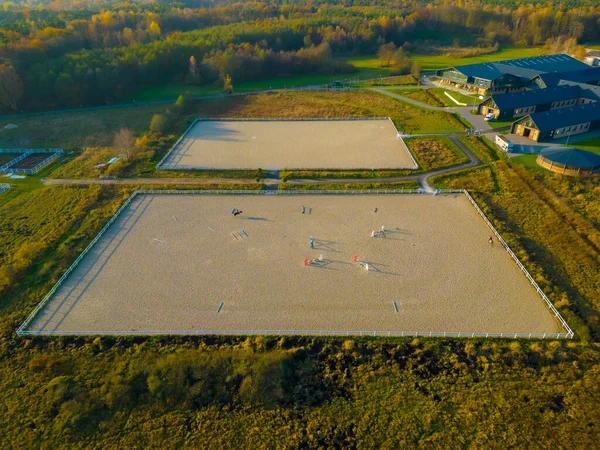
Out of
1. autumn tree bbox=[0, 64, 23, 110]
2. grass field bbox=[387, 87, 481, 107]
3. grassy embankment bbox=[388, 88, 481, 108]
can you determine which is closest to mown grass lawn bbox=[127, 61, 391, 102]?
grass field bbox=[387, 87, 481, 107]

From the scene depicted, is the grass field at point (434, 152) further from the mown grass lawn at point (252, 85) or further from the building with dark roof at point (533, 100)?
the mown grass lawn at point (252, 85)

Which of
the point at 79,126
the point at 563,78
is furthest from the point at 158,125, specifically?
the point at 563,78

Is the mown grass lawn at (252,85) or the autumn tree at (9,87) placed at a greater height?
the autumn tree at (9,87)

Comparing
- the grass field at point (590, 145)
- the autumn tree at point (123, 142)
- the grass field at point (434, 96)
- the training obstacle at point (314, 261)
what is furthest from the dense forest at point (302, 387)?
the grass field at point (434, 96)

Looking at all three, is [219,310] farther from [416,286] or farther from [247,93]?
[247,93]

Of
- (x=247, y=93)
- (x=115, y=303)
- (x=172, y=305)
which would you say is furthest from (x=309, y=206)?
(x=247, y=93)

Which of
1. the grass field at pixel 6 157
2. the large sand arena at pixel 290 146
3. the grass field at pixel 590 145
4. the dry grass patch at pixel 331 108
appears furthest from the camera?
the dry grass patch at pixel 331 108
